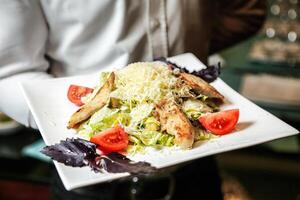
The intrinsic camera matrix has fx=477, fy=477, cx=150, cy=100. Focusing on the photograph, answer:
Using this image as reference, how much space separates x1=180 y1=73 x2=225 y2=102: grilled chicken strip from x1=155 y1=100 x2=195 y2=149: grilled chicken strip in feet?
0.30

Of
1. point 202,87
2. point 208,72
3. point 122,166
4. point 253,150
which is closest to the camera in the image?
point 122,166

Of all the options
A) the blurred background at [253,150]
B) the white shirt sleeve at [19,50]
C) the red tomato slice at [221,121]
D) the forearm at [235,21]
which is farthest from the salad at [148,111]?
the blurred background at [253,150]

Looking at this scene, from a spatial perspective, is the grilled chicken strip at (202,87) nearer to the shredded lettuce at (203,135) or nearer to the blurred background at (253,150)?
the shredded lettuce at (203,135)

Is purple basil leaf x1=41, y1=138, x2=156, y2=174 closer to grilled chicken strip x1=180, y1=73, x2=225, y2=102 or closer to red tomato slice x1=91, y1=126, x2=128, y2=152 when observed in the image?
red tomato slice x1=91, y1=126, x2=128, y2=152

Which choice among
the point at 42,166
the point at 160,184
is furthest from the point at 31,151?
the point at 160,184

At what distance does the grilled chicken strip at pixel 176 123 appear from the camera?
922 mm

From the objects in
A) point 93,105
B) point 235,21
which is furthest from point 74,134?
point 235,21

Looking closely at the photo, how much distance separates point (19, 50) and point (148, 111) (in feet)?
1.50

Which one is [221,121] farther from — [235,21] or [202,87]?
[235,21]

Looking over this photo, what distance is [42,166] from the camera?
224 centimetres

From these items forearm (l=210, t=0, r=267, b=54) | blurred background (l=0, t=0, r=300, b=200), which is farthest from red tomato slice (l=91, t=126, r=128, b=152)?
blurred background (l=0, t=0, r=300, b=200)

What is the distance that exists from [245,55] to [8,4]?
1575 mm

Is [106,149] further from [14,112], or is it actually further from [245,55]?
[245,55]

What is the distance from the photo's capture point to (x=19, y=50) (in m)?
1.27
